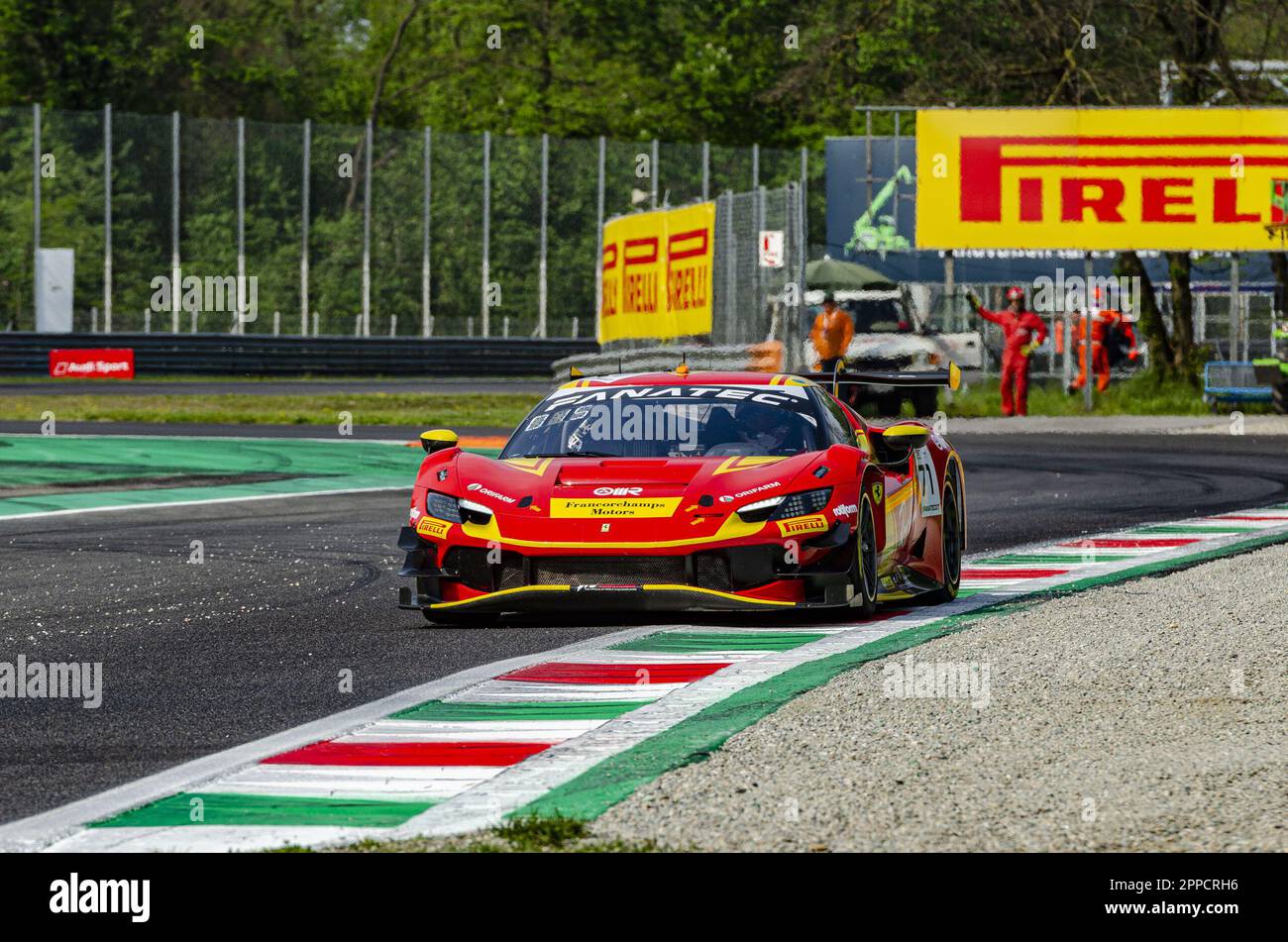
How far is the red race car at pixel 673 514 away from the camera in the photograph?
10305mm

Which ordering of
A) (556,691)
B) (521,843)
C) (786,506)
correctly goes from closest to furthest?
(521,843), (556,691), (786,506)

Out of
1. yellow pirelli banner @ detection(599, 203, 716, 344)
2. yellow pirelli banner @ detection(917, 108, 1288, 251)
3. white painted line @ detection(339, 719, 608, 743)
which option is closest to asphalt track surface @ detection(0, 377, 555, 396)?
yellow pirelli banner @ detection(599, 203, 716, 344)

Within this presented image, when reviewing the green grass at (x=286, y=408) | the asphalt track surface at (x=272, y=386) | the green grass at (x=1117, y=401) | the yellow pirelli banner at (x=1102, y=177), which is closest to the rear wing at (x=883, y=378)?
the green grass at (x=286, y=408)

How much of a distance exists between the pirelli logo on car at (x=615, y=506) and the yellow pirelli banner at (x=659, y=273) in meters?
18.3

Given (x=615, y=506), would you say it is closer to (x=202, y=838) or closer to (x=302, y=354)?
(x=202, y=838)

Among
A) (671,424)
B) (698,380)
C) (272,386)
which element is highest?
(698,380)

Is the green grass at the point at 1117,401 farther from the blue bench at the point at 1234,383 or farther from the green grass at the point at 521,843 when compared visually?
the green grass at the point at 521,843

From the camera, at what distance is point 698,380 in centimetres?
1184

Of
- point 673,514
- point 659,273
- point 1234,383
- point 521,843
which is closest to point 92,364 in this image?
point 659,273

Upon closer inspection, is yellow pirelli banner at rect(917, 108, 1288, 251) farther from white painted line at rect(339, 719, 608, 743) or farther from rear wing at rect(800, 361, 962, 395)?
white painted line at rect(339, 719, 608, 743)

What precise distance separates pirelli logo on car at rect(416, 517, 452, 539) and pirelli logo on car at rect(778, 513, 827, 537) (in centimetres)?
152

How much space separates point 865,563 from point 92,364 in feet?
106

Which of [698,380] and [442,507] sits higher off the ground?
[698,380]
